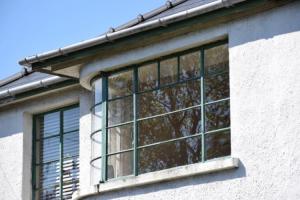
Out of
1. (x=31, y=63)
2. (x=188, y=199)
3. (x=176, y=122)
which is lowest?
(x=188, y=199)

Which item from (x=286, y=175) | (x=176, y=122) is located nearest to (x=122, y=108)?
(x=176, y=122)

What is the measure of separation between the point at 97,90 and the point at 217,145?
8.66ft

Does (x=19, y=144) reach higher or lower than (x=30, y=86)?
lower

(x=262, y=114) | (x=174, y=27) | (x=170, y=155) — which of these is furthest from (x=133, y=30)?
(x=262, y=114)

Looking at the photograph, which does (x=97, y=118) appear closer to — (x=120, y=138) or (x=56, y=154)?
(x=120, y=138)

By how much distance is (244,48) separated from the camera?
1850cm

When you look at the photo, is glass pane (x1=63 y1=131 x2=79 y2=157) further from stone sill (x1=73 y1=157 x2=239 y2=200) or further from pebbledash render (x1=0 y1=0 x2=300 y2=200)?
stone sill (x1=73 y1=157 x2=239 y2=200)

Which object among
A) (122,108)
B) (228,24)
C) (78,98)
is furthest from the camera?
(78,98)

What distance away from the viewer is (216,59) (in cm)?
1905

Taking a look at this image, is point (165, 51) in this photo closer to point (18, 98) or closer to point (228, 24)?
point (228, 24)

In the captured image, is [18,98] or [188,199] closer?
[188,199]

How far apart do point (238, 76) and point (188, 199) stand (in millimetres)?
1988

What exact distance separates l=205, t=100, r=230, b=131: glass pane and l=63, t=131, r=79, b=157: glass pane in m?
3.57

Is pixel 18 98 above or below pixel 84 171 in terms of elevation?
above
